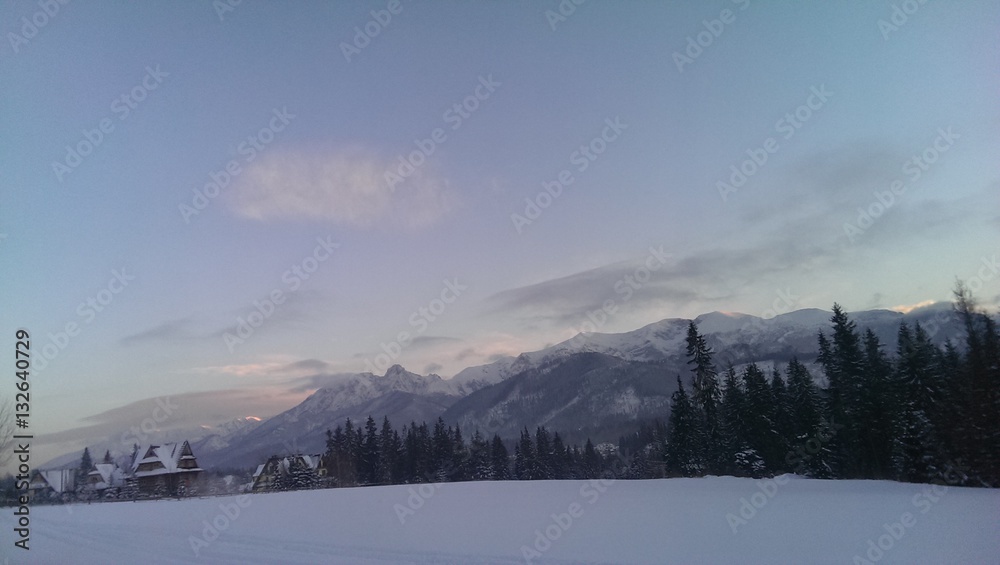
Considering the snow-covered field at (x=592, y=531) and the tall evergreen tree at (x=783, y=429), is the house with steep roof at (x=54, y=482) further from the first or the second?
the tall evergreen tree at (x=783, y=429)

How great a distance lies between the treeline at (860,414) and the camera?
33281 mm

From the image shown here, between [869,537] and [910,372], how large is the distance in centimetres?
3079

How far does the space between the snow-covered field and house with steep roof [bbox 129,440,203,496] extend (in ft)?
169

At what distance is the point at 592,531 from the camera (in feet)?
58.7

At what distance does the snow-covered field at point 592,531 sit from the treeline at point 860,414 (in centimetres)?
773

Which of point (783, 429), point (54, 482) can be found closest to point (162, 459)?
point (54, 482)

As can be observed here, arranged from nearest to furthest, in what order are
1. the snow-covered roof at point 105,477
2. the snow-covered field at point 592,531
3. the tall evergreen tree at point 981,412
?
1. the snow-covered field at point 592,531
2. the tall evergreen tree at point 981,412
3. the snow-covered roof at point 105,477

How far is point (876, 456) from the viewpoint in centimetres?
4341

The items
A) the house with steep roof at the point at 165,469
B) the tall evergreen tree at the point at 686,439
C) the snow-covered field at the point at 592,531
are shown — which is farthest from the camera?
the house with steep roof at the point at 165,469

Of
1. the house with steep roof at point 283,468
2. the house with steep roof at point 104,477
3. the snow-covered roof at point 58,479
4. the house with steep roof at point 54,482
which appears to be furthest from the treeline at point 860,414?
the house with steep roof at point 104,477

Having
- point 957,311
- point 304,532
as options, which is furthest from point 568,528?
point 957,311

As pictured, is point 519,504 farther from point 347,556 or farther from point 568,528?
point 347,556

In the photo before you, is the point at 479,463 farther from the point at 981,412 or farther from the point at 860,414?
the point at 981,412

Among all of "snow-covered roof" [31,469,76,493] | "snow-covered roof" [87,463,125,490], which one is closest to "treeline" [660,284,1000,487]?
"snow-covered roof" [31,469,76,493]
